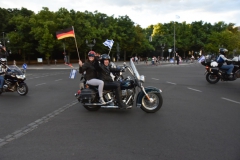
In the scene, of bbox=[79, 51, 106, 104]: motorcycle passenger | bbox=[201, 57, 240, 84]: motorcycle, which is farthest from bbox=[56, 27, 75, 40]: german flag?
bbox=[201, 57, 240, 84]: motorcycle

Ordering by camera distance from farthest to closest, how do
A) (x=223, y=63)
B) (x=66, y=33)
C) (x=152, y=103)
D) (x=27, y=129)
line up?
(x=223, y=63) → (x=66, y=33) → (x=152, y=103) → (x=27, y=129)

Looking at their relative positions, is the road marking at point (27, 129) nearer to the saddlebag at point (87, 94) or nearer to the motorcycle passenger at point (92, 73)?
the saddlebag at point (87, 94)

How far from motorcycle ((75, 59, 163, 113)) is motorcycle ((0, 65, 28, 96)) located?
4600 mm

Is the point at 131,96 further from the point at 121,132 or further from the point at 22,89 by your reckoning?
the point at 22,89

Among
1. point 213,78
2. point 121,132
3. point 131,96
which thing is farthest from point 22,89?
point 213,78

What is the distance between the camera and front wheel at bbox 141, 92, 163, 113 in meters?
6.91

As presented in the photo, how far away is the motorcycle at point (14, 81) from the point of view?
1052 cm

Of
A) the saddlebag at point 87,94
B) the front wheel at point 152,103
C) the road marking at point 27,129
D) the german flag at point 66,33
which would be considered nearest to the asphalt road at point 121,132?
the road marking at point 27,129

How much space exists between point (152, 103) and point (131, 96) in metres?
0.64

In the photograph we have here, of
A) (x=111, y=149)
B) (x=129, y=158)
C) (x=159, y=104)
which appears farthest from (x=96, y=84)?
(x=129, y=158)

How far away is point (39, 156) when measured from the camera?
13.2 feet

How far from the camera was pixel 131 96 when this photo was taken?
6.82m

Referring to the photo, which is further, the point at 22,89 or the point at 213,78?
the point at 213,78

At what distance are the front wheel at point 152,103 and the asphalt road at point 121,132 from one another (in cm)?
18
